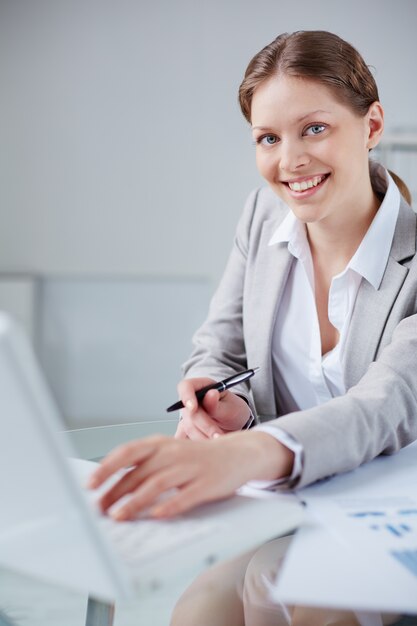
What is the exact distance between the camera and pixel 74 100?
13.8 feet

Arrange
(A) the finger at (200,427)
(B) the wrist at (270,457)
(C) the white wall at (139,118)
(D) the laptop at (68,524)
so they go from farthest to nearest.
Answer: (C) the white wall at (139,118) → (A) the finger at (200,427) → (B) the wrist at (270,457) → (D) the laptop at (68,524)

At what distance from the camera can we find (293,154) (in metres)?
1.36

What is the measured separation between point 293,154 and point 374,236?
0.75ft

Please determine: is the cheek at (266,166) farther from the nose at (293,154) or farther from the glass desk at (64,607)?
the glass desk at (64,607)

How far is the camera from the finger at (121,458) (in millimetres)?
761

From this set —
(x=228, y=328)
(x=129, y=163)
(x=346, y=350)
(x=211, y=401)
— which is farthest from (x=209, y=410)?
(x=129, y=163)

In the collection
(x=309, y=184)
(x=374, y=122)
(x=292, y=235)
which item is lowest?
(x=292, y=235)

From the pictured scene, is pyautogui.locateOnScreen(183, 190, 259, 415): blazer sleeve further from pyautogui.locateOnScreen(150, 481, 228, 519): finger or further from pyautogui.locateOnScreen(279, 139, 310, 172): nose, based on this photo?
pyautogui.locateOnScreen(150, 481, 228, 519): finger

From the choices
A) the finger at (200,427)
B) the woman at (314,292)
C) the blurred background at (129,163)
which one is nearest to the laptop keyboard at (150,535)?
the woman at (314,292)

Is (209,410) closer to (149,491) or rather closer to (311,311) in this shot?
(311,311)

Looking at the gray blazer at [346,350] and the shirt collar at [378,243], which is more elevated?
the shirt collar at [378,243]

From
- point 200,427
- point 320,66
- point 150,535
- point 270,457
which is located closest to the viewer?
point 150,535

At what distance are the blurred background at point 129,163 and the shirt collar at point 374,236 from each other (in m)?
2.64

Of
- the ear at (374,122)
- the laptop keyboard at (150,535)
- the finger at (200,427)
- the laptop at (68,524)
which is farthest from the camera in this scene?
the ear at (374,122)
